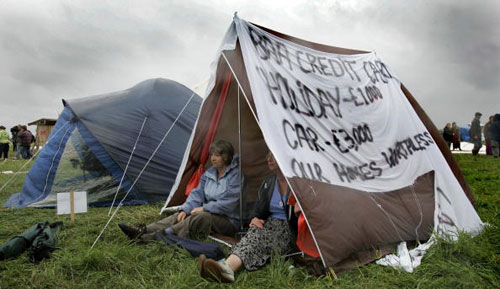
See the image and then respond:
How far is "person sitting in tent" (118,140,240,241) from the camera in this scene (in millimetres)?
3146

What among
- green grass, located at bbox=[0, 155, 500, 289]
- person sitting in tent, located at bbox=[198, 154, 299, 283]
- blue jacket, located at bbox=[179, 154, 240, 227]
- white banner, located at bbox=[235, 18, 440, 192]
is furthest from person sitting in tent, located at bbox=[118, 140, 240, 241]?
white banner, located at bbox=[235, 18, 440, 192]

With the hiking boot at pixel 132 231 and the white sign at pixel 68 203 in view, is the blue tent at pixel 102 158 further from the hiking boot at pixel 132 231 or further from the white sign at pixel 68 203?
the hiking boot at pixel 132 231

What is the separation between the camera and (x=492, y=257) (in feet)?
8.62

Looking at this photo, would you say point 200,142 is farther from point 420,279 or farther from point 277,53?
point 420,279

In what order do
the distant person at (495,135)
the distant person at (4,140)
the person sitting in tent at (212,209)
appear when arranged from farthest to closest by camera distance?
the distant person at (4,140), the distant person at (495,135), the person sitting in tent at (212,209)

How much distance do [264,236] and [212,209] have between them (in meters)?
0.80

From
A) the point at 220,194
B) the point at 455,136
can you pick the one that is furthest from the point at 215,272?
the point at 455,136

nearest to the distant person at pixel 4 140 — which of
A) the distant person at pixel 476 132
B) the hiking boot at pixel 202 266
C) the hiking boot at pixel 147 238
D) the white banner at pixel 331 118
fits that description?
the hiking boot at pixel 147 238

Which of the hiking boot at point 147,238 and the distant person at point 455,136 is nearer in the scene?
the hiking boot at point 147,238

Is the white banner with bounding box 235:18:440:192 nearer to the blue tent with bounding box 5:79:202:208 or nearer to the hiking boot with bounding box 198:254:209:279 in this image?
the hiking boot with bounding box 198:254:209:279

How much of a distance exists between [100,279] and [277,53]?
89.7 inches

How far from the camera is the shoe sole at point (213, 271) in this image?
2.23 metres

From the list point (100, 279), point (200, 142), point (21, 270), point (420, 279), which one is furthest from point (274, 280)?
point (200, 142)

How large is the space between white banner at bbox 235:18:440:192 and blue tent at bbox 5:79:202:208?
200 cm
